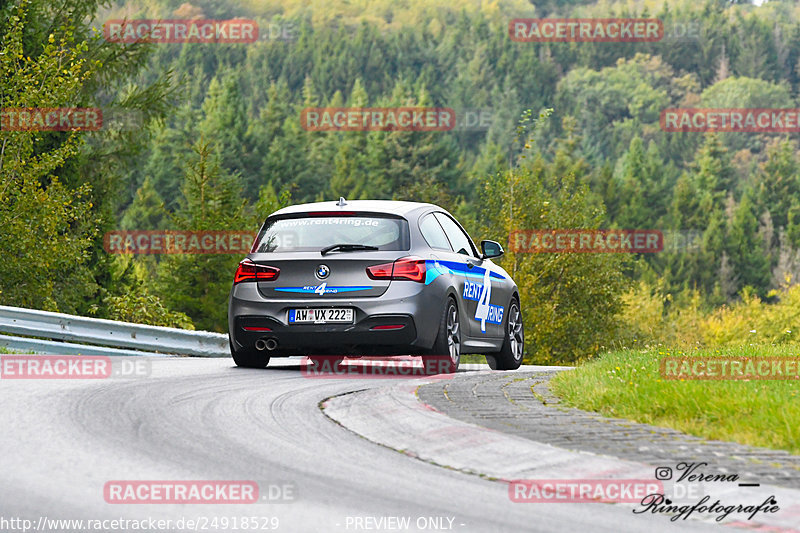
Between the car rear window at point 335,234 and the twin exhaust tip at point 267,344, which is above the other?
the car rear window at point 335,234

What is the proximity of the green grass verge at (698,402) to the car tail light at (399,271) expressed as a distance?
1.89 metres

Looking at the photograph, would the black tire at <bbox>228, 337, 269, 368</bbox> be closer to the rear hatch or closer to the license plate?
the rear hatch

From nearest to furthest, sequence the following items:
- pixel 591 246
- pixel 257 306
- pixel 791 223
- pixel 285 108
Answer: pixel 257 306 < pixel 591 246 < pixel 791 223 < pixel 285 108

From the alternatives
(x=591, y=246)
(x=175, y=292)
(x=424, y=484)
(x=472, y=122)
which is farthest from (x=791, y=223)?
(x=424, y=484)

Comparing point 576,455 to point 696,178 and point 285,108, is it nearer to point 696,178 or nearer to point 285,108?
point 285,108

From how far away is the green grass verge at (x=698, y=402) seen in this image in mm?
7137

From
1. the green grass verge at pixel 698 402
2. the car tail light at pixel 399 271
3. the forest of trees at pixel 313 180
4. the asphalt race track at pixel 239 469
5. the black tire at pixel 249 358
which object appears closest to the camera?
the asphalt race track at pixel 239 469

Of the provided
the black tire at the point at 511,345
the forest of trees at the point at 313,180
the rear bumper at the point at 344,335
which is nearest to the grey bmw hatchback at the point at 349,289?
the rear bumper at the point at 344,335

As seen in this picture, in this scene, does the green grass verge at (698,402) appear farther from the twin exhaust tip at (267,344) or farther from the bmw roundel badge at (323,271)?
the twin exhaust tip at (267,344)

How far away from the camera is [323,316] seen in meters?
11.6

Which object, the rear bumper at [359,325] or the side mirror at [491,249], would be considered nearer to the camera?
the rear bumper at [359,325]

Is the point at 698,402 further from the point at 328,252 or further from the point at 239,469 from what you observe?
the point at 328,252

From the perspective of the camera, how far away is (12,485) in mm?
5836

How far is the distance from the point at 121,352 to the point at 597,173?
400 feet
